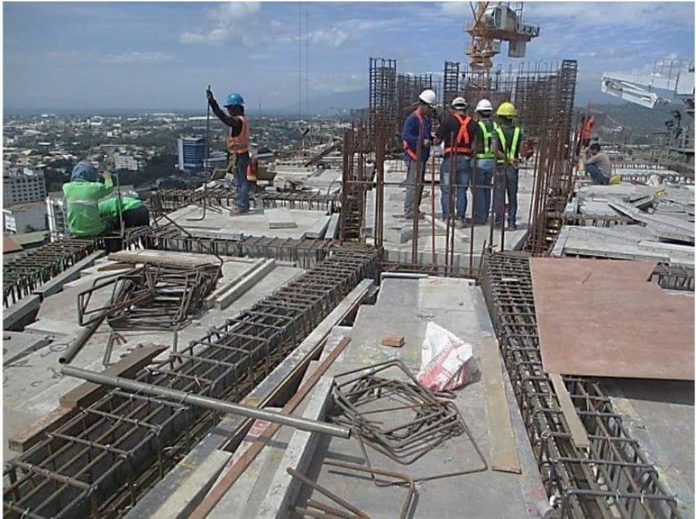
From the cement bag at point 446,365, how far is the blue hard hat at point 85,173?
19.9 feet

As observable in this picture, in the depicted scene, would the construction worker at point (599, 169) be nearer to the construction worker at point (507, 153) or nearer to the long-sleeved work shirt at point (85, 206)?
the construction worker at point (507, 153)

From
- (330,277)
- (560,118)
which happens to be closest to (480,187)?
(330,277)

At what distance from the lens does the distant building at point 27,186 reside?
9.93 m

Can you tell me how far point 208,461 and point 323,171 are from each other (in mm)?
14936

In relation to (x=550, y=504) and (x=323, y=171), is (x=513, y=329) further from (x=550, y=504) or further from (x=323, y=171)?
(x=323, y=171)

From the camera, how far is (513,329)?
16.7 ft

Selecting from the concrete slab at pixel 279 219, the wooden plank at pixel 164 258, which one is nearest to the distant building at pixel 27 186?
the wooden plank at pixel 164 258

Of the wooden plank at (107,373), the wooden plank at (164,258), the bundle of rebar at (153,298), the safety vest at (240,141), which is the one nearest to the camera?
the wooden plank at (107,373)

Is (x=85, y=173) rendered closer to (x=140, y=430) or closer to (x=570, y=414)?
(x=140, y=430)

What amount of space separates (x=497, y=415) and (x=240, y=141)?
745cm

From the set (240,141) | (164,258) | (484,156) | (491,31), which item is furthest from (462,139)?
(491,31)

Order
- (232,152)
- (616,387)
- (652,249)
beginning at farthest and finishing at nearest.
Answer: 1. (232,152)
2. (652,249)
3. (616,387)

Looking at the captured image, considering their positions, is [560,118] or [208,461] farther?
[560,118]

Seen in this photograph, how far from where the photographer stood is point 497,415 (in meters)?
3.83
